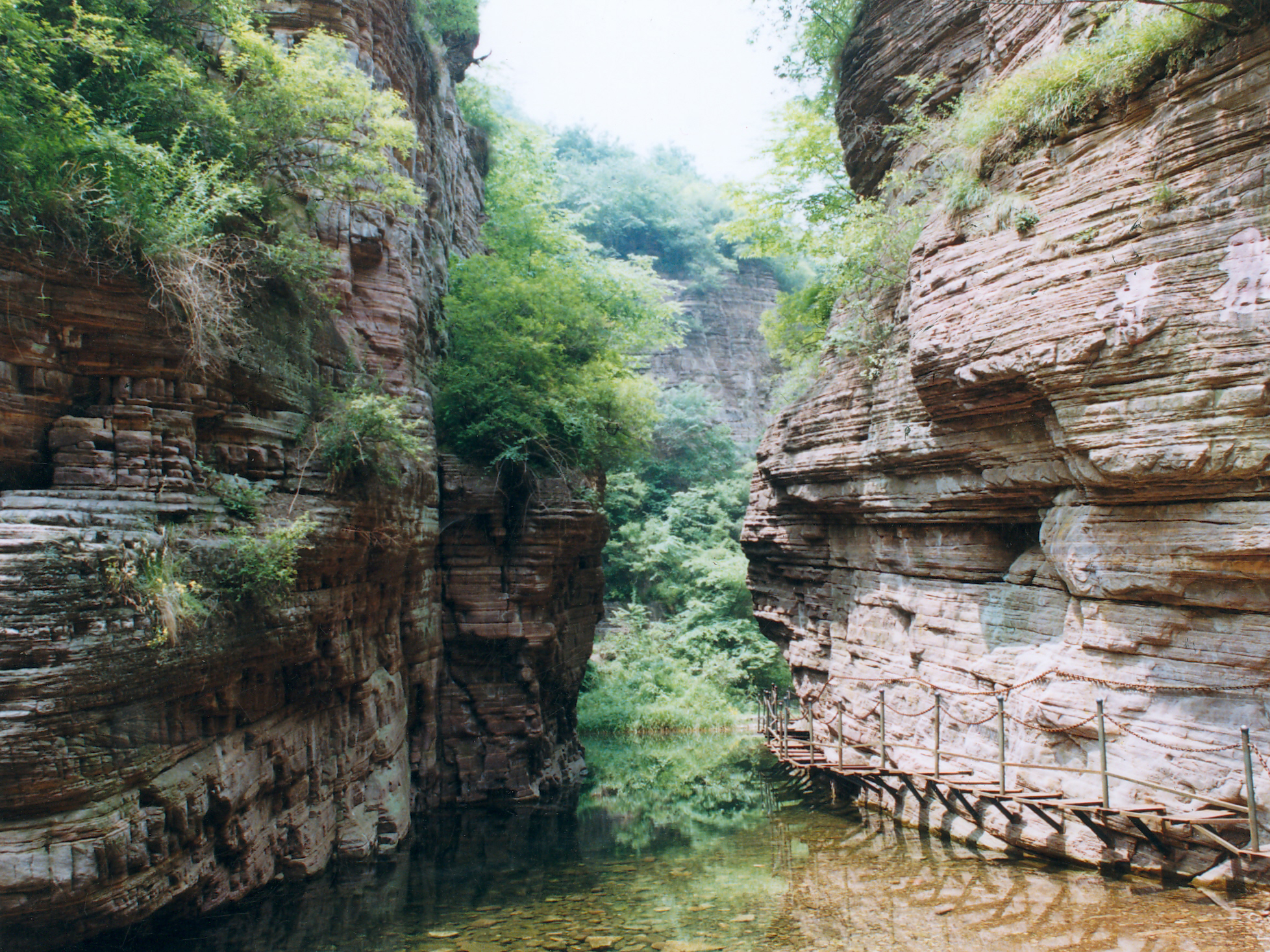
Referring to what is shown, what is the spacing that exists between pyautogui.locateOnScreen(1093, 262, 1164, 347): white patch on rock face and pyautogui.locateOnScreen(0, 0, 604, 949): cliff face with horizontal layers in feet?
29.9

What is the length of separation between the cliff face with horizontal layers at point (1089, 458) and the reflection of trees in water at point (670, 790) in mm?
3119

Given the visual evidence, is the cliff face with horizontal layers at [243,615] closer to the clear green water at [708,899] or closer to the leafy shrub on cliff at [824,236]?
the clear green water at [708,899]

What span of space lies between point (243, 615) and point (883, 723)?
846 cm

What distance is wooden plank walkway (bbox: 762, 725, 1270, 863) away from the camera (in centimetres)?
716

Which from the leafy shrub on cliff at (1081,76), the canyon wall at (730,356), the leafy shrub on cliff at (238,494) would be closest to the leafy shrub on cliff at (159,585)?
the leafy shrub on cliff at (238,494)

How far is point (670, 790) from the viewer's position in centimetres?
1554

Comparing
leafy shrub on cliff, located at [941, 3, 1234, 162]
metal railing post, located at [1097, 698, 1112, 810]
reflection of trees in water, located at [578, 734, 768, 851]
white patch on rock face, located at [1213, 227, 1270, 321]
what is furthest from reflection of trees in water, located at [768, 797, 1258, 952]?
leafy shrub on cliff, located at [941, 3, 1234, 162]

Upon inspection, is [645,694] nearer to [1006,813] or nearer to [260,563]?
[1006,813]

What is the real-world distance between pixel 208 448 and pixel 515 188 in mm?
16206

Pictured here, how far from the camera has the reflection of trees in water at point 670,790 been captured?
12.6 metres

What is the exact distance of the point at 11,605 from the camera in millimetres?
5680

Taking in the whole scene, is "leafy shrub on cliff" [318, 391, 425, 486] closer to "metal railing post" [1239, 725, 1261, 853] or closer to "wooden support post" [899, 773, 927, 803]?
"wooden support post" [899, 773, 927, 803]

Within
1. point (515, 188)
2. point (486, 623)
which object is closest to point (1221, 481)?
point (486, 623)

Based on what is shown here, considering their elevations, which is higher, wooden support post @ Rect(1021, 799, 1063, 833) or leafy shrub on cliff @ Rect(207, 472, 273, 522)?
leafy shrub on cliff @ Rect(207, 472, 273, 522)
